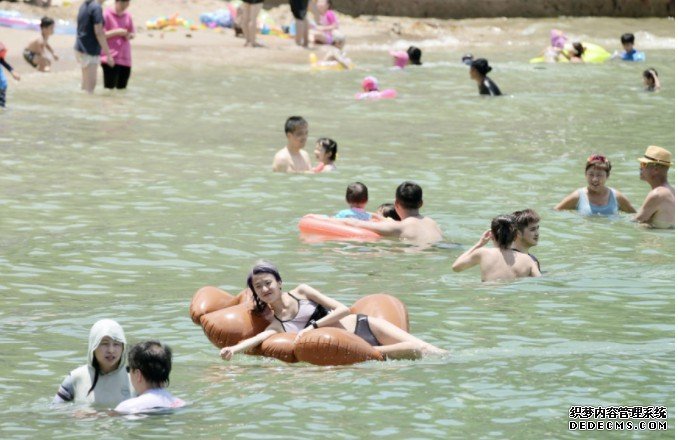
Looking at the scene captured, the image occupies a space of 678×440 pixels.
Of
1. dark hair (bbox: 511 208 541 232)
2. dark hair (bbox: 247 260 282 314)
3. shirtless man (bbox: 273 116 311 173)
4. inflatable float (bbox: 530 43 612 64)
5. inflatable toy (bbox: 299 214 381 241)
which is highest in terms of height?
inflatable float (bbox: 530 43 612 64)

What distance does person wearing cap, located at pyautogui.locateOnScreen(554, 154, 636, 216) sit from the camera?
14.3m

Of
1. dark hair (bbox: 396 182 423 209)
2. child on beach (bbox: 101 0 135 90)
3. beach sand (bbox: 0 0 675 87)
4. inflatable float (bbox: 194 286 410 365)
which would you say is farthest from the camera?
beach sand (bbox: 0 0 675 87)

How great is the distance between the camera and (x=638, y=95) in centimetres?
2477

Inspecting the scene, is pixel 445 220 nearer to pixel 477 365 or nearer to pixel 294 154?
pixel 294 154

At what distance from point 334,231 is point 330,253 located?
47 centimetres

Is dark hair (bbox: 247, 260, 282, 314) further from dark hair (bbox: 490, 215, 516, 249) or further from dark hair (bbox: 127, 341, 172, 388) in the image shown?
dark hair (bbox: 490, 215, 516, 249)

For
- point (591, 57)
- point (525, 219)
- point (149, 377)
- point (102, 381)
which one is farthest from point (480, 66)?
point (149, 377)

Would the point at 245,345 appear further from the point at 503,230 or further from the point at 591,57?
the point at 591,57

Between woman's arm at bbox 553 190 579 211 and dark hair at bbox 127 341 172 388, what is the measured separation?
7.42 metres

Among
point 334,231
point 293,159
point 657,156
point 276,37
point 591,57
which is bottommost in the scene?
point 334,231

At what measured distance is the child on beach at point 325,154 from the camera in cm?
1633

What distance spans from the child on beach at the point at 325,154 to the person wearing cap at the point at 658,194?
3968mm

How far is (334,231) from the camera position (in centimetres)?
1340

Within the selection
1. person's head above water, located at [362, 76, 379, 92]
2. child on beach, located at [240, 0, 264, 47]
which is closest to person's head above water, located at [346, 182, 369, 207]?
person's head above water, located at [362, 76, 379, 92]
